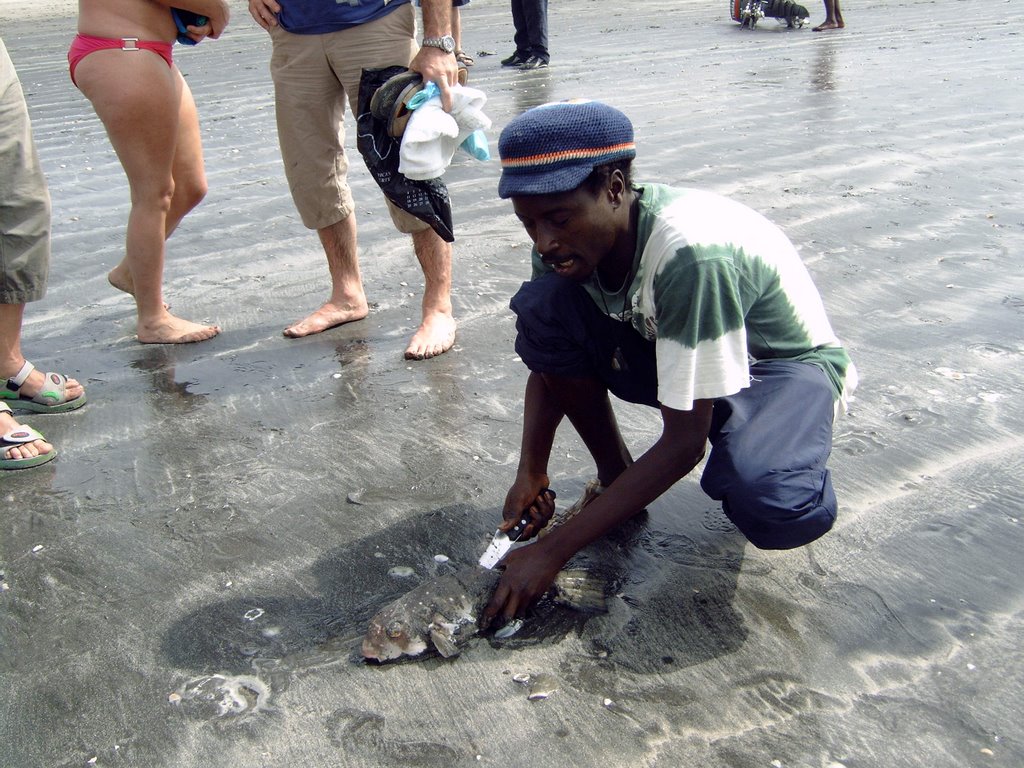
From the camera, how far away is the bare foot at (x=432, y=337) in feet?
12.0

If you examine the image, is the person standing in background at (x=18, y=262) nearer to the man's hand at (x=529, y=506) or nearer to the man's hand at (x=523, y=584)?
the man's hand at (x=529, y=506)

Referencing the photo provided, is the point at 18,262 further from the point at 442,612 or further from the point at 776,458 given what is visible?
the point at 776,458

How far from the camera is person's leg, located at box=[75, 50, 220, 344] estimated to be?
3461 millimetres

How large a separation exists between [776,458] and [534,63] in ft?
29.1

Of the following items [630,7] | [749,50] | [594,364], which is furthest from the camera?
[630,7]

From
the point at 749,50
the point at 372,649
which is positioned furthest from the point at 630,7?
the point at 372,649

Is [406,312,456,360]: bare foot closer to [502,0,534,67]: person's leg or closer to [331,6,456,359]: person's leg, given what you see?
[331,6,456,359]: person's leg

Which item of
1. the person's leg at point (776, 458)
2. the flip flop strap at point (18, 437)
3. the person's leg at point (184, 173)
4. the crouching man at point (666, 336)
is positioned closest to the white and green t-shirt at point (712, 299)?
the crouching man at point (666, 336)

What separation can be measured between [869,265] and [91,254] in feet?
12.0

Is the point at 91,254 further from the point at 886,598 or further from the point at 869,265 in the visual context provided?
the point at 886,598

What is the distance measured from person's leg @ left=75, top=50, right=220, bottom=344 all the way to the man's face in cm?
202

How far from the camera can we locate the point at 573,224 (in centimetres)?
209

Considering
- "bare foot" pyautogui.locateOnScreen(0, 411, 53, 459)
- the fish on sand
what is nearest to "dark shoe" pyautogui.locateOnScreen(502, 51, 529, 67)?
"bare foot" pyautogui.locateOnScreen(0, 411, 53, 459)

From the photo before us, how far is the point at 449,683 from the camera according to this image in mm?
2080
